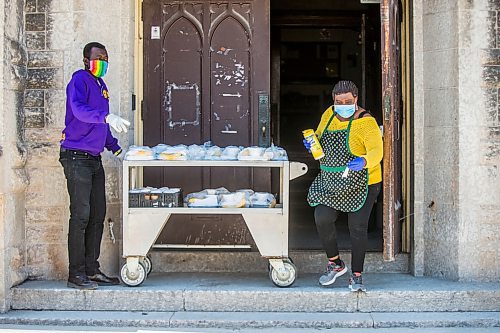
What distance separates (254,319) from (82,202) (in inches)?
67.2

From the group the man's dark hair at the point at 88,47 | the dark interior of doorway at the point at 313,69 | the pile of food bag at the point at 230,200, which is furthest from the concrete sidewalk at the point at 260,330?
the man's dark hair at the point at 88,47

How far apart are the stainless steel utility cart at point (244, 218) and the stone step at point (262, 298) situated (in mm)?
169

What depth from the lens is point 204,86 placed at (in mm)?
6816

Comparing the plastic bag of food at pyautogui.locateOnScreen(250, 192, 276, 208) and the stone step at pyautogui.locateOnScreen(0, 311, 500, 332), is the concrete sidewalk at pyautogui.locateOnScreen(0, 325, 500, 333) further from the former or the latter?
the plastic bag of food at pyautogui.locateOnScreen(250, 192, 276, 208)

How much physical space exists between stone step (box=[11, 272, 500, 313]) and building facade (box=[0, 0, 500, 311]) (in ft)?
1.09

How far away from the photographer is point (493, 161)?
6070mm

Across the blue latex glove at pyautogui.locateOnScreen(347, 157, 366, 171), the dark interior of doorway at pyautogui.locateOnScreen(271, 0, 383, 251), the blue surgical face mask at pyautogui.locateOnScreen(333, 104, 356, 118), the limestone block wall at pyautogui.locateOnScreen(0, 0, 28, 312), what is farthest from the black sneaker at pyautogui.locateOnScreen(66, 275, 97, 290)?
the blue surgical face mask at pyautogui.locateOnScreen(333, 104, 356, 118)

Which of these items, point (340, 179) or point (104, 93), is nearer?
point (340, 179)

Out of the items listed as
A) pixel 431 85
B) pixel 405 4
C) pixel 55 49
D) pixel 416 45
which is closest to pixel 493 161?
pixel 431 85

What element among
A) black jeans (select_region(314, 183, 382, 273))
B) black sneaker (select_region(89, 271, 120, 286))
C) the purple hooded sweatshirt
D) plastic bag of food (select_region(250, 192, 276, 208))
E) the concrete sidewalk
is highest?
the purple hooded sweatshirt

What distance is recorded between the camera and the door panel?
679cm

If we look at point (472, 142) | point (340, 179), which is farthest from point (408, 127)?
point (340, 179)

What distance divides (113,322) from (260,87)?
8.73 ft

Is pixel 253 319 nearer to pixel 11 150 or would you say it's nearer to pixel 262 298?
pixel 262 298
